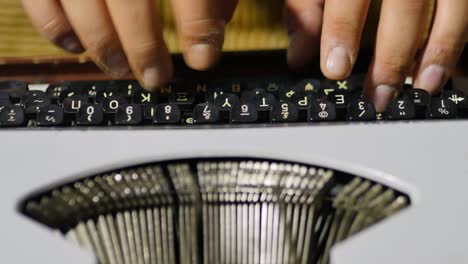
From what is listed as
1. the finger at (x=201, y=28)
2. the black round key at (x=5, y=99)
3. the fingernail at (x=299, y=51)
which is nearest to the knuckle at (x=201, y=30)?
the finger at (x=201, y=28)

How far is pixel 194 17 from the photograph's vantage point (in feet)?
1.80

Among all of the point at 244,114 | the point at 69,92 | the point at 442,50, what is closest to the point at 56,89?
the point at 69,92

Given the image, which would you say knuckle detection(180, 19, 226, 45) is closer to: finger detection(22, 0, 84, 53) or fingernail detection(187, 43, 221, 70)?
fingernail detection(187, 43, 221, 70)

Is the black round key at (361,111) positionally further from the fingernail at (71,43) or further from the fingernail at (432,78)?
the fingernail at (71,43)

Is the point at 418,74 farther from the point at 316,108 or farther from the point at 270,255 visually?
the point at 270,255

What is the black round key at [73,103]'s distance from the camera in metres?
0.55

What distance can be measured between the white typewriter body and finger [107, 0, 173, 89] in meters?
0.08

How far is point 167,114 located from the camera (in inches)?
21.3

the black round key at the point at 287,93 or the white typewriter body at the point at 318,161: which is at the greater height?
the black round key at the point at 287,93

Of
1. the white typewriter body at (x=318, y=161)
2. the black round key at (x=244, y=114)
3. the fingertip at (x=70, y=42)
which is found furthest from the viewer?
the fingertip at (x=70, y=42)

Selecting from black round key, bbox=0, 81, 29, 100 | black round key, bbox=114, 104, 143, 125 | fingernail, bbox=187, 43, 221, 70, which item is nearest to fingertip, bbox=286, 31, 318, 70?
fingernail, bbox=187, 43, 221, 70

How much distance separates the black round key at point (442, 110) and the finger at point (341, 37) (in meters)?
0.09

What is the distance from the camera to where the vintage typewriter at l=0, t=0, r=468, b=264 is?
48 centimetres

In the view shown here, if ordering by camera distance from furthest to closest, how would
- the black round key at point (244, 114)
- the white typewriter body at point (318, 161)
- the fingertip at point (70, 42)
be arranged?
the fingertip at point (70, 42) < the black round key at point (244, 114) < the white typewriter body at point (318, 161)
